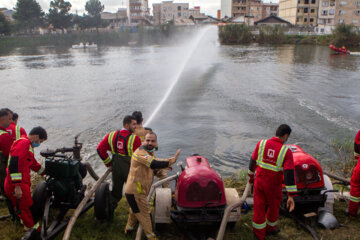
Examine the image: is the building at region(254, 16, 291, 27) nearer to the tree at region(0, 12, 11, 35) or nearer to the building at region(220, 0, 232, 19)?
the building at region(220, 0, 232, 19)

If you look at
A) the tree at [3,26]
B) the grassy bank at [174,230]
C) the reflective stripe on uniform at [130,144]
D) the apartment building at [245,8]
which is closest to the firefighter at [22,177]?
the grassy bank at [174,230]

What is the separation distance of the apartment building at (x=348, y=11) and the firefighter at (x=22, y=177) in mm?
91549

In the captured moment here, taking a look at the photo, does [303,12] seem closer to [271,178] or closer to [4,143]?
[271,178]

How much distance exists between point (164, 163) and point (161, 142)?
6327mm

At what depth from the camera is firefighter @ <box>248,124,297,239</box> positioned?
4562mm

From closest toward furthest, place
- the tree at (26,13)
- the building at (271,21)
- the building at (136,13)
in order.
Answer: the building at (271,21)
the tree at (26,13)
the building at (136,13)

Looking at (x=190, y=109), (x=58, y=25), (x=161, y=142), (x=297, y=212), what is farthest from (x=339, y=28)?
(x=58, y=25)

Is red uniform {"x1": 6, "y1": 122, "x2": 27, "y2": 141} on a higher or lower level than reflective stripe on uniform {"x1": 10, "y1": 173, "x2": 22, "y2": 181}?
higher

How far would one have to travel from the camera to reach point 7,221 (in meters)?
5.16

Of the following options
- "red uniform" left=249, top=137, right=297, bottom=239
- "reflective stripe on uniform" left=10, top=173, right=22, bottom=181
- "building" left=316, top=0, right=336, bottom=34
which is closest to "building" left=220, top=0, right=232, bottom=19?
"building" left=316, top=0, right=336, bottom=34

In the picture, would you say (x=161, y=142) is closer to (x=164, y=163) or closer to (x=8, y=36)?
(x=164, y=163)

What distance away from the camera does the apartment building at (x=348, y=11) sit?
7731 cm

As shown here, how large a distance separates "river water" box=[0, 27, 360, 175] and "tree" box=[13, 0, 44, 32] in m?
57.9

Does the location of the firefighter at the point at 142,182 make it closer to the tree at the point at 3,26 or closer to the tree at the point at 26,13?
the tree at the point at 3,26
